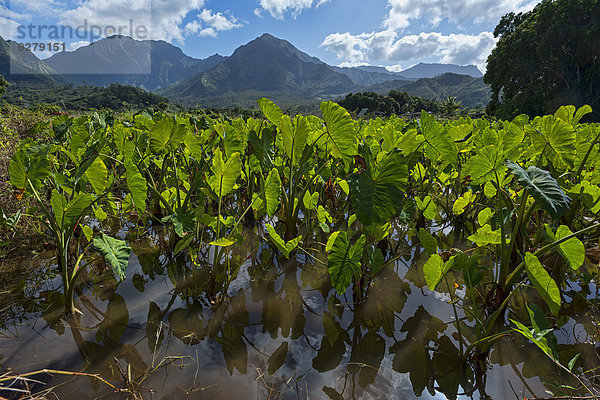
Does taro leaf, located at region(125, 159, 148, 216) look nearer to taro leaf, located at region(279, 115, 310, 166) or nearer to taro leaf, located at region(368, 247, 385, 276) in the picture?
taro leaf, located at region(279, 115, 310, 166)

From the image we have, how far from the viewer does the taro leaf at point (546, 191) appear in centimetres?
86

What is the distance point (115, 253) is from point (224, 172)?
562 millimetres

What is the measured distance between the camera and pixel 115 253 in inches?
44.2

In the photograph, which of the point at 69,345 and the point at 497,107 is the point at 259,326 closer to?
the point at 69,345

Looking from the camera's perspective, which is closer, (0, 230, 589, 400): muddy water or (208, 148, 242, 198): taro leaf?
(0, 230, 589, 400): muddy water

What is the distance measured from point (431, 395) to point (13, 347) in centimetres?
145

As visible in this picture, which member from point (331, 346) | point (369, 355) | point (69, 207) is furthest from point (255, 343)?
point (69, 207)

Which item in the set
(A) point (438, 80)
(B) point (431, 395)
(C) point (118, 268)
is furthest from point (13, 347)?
(A) point (438, 80)

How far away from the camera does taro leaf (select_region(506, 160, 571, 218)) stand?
855mm

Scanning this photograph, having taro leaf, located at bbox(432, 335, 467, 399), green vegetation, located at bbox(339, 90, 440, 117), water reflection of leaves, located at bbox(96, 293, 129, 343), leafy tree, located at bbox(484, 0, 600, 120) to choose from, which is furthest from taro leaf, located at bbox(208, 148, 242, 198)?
green vegetation, located at bbox(339, 90, 440, 117)

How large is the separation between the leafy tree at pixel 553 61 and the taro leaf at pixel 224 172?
782 inches

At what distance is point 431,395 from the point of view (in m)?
0.92

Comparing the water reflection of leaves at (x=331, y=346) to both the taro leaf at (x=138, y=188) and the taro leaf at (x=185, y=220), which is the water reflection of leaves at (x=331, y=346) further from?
the taro leaf at (x=138, y=188)

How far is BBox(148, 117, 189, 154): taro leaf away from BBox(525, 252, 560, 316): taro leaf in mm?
1630
